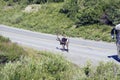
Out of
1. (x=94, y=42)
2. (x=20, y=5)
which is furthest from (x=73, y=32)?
(x=20, y=5)

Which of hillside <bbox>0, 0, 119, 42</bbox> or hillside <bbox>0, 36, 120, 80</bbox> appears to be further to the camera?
hillside <bbox>0, 0, 119, 42</bbox>

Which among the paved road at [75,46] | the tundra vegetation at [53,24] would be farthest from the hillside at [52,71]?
the paved road at [75,46]

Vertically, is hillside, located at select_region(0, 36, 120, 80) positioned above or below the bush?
above

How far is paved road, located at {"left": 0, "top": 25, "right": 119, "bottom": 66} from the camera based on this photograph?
30.0 metres

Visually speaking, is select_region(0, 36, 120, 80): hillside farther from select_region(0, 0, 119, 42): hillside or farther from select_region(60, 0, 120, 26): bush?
select_region(60, 0, 120, 26): bush

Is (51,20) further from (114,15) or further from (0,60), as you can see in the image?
(0,60)

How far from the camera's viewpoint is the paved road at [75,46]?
30.0 metres

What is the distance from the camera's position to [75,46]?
118 ft

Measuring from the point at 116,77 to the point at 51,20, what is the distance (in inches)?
1382

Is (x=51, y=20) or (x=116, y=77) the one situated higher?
(x=116, y=77)

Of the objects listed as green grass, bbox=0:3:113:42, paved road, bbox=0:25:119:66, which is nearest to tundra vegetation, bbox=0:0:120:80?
green grass, bbox=0:3:113:42

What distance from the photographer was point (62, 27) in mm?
45594

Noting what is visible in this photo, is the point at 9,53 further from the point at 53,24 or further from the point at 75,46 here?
the point at 53,24

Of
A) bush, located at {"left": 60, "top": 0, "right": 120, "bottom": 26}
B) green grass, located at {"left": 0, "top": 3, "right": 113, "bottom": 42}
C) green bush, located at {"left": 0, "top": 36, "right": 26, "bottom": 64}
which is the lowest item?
green grass, located at {"left": 0, "top": 3, "right": 113, "bottom": 42}
